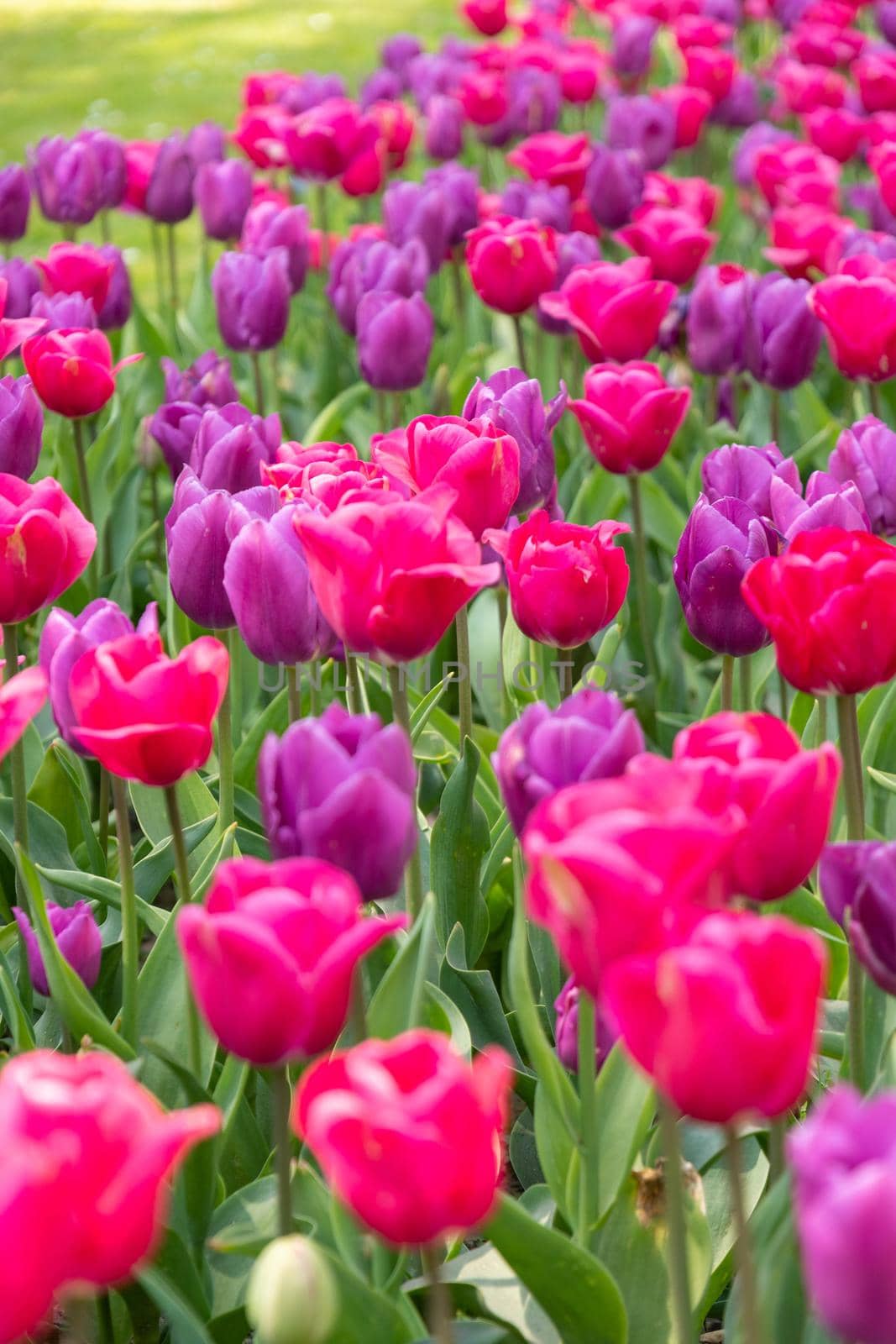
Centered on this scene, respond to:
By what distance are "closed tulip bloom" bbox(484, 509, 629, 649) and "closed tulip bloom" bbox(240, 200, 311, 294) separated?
148cm

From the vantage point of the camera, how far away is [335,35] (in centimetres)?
1023

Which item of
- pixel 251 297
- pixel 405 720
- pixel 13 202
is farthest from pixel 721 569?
pixel 13 202

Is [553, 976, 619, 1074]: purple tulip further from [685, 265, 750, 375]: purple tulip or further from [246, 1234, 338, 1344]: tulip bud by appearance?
[685, 265, 750, 375]: purple tulip

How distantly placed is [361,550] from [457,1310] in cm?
63

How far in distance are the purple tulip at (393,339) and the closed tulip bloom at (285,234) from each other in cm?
38

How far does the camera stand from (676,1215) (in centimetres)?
104

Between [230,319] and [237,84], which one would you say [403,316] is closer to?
[230,319]

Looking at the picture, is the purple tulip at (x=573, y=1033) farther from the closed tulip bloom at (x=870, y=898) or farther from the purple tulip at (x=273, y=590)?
the purple tulip at (x=273, y=590)

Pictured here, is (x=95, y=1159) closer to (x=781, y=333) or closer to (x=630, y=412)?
(x=630, y=412)

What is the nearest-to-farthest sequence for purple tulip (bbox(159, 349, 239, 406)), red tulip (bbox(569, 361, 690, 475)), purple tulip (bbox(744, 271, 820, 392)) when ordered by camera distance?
red tulip (bbox(569, 361, 690, 475)) → purple tulip (bbox(159, 349, 239, 406)) → purple tulip (bbox(744, 271, 820, 392))

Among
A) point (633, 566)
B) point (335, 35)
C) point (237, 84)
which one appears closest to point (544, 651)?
point (633, 566)

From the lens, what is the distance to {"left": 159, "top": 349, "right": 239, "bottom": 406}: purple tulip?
2.45 metres

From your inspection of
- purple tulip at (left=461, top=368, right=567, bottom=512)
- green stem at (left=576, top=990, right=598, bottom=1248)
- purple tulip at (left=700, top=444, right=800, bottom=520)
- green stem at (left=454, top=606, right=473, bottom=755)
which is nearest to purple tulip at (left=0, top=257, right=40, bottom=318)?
purple tulip at (left=461, top=368, right=567, bottom=512)

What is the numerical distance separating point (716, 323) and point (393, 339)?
533mm
